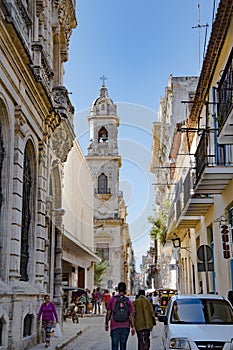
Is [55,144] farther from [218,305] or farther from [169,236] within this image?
[169,236]

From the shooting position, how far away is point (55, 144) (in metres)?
19.2

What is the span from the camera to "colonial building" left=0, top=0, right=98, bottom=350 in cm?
1234

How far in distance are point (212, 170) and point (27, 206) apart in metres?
5.09

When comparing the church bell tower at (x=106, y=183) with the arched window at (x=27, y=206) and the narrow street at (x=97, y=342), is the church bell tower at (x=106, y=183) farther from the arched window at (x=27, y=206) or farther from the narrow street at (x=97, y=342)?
the arched window at (x=27, y=206)

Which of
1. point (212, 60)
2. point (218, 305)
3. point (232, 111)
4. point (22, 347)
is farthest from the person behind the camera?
point (212, 60)

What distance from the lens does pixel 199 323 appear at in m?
10.3

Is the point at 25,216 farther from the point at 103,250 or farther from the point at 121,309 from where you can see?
the point at 103,250

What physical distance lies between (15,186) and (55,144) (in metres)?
6.27

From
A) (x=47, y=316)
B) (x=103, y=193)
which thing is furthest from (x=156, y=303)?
(x=103, y=193)

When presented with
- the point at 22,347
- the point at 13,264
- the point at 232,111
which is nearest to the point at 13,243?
the point at 13,264

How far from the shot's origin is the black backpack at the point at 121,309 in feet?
35.3

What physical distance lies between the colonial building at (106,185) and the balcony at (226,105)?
54.7 meters

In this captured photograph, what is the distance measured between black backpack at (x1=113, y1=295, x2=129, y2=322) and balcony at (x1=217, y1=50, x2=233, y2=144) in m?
4.77

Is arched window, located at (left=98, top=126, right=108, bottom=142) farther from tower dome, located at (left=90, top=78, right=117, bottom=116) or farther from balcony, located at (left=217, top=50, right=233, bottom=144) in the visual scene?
balcony, located at (left=217, top=50, right=233, bottom=144)
